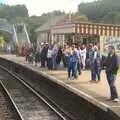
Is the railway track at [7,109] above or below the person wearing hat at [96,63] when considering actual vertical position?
below

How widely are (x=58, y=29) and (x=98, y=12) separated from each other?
234ft

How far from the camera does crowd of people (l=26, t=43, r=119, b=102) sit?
1820 centimetres

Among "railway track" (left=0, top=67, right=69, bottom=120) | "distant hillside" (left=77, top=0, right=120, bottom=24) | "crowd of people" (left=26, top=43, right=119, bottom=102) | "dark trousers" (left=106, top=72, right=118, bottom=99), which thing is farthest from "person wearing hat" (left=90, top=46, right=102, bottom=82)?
"distant hillside" (left=77, top=0, right=120, bottom=24)

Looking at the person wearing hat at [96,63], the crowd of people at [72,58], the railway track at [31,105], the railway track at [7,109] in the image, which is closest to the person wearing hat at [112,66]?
the railway track at [31,105]

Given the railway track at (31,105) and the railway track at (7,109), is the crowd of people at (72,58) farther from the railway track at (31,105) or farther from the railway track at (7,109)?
the railway track at (7,109)

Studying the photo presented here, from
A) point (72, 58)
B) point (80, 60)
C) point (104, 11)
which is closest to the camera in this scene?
point (72, 58)

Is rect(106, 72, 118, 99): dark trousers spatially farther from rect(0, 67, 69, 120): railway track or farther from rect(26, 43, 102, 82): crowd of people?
rect(26, 43, 102, 82): crowd of people

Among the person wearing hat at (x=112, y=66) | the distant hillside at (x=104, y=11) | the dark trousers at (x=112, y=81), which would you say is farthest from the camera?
the distant hillside at (x=104, y=11)

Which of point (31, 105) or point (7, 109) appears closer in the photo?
point (7, 109)

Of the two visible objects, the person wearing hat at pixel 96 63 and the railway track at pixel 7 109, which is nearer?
the railway track at pixel 7 109

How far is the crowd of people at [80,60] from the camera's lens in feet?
59.7

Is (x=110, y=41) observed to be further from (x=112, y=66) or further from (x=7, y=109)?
(x=112, y=66)

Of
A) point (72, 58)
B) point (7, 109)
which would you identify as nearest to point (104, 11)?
point (72, 58)

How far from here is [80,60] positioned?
33000mm
